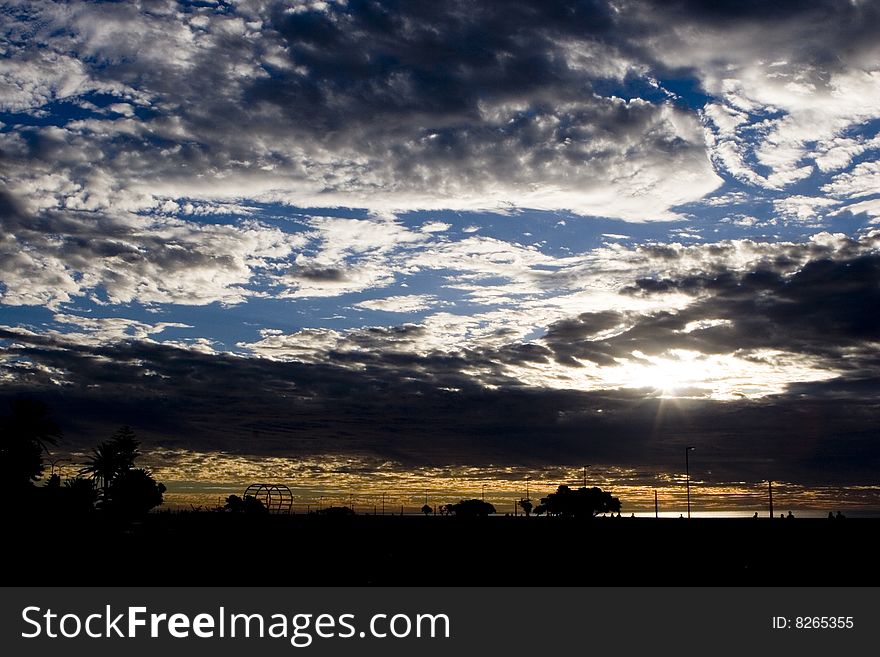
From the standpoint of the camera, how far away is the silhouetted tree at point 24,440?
56.1 m

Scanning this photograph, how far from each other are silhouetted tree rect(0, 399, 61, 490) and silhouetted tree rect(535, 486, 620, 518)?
133 meters

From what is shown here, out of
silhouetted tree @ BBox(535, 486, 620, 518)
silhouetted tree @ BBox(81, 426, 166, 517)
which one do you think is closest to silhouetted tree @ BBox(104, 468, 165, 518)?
silhouetted tree @ BBox(81, 426, 166, 517)

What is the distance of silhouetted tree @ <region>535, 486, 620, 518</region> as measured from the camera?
586 ft

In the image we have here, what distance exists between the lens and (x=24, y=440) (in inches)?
2258

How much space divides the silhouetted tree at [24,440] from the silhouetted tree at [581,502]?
13266cm

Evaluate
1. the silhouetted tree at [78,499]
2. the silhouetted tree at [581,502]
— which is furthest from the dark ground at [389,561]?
the silhouetted tree at [581,502]

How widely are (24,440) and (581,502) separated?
13882 centimetres

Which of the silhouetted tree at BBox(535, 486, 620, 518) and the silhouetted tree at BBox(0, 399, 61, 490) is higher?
the silhouetted tree at BBox(0, 399, 61, 490)

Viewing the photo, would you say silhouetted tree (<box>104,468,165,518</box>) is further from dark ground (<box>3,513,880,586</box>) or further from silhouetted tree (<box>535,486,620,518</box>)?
silhouetted tree (<box>535,486,620,518</box>)

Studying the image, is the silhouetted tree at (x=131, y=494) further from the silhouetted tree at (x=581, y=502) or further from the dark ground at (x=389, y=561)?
the silhouetted tree at (x=581, y=502)
